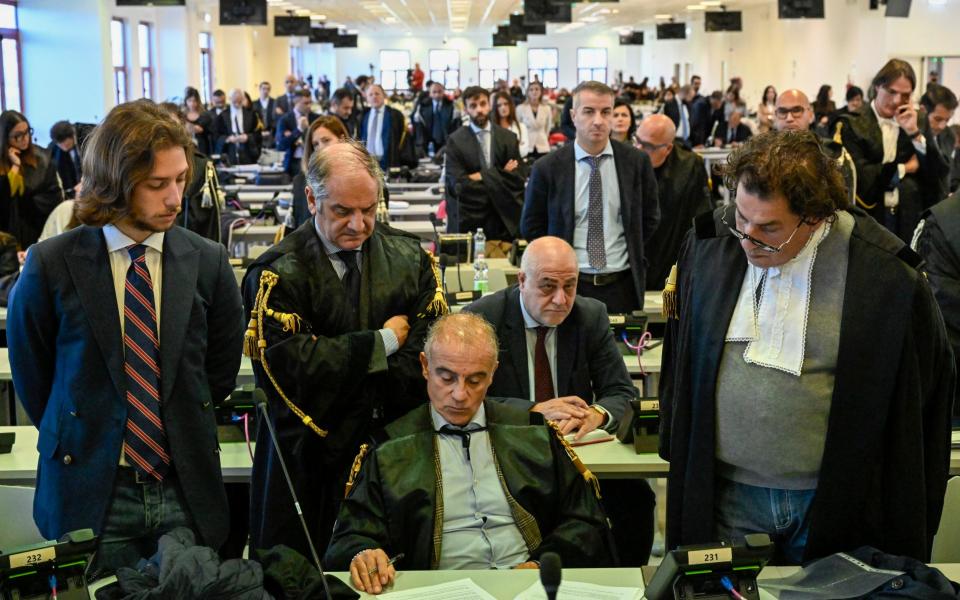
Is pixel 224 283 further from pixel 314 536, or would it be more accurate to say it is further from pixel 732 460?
pixel 732 460

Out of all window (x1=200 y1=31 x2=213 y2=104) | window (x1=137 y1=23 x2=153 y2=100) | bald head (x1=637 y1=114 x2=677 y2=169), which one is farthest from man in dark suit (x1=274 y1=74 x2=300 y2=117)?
bald head (x1=637 y1=114 x2=677 y2=169)

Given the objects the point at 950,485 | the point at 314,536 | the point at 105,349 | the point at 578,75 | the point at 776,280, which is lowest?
the point at 314,536

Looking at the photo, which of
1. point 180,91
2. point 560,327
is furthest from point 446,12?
point 560,327

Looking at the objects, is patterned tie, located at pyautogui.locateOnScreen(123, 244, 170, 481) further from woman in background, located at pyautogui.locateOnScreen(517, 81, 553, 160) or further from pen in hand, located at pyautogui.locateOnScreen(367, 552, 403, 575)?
woman in background, located at pyautogui.locateOnScreen(517, 81, 553, 160)

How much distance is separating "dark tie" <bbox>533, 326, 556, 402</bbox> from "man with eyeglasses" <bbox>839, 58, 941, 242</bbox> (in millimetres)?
3356

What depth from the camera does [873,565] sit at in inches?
92.4

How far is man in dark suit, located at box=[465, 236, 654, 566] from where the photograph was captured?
3902 mm

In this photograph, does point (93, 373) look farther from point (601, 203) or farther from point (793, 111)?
point (793, 111)

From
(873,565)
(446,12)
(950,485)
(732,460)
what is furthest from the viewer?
(446,12)

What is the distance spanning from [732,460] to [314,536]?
121 centimetres

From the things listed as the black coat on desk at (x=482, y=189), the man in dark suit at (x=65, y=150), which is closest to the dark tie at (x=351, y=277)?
the black coat on desk at (x=482, y=189)

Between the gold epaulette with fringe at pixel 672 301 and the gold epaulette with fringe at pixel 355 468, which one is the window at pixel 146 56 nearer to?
the gold epaulette with fringe at pixel 355 468

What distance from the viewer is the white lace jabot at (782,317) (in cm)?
241

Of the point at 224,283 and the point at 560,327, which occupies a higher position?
the point at 224,283
